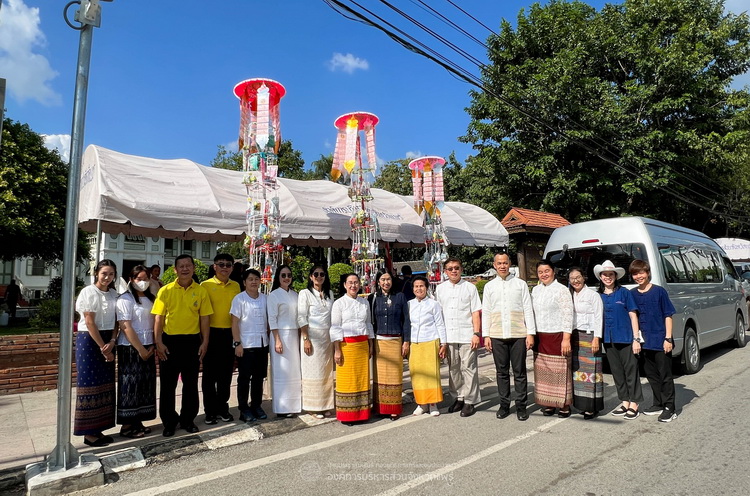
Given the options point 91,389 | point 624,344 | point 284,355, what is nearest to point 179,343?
point 91,389

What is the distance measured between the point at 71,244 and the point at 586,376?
499 cm

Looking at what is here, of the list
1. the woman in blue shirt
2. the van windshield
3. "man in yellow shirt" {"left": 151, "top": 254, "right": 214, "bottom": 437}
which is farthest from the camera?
the van windshield

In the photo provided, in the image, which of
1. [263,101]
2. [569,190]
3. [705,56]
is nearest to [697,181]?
[705,56]

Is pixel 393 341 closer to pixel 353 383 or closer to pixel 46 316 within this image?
pixel 353 383

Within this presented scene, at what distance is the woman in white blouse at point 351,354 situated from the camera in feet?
16.5

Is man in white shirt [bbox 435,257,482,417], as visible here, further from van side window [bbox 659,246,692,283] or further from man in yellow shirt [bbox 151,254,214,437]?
van side window [bbox 659,246,692,283]

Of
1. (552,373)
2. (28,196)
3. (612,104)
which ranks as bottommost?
(552,373)

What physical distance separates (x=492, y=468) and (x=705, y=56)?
17.8m

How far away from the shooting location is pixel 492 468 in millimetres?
3742

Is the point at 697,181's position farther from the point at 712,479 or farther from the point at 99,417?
the point at 99,417

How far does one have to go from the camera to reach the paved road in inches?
135

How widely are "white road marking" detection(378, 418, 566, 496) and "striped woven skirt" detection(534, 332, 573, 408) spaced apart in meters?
0.28

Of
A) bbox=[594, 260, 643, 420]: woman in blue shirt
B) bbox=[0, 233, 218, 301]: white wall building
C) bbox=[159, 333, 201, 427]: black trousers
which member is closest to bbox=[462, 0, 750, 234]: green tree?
bbox=[594, 260, 643, 420]: woman in blue shirt

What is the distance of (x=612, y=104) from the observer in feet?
51.3
